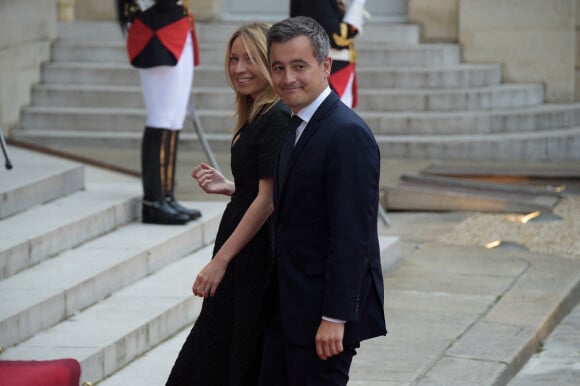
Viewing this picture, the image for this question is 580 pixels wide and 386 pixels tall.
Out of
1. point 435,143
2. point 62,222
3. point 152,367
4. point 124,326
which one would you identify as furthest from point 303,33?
point 435,143

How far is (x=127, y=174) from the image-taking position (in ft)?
34.3

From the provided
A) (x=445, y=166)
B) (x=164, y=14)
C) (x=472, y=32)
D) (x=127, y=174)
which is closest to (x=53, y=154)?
(x=127, y=174)

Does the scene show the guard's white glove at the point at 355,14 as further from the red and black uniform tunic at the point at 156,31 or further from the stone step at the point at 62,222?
the stone step at the point at 62,222

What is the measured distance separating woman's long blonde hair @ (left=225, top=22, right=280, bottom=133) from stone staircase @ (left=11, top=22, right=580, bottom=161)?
26.4ft

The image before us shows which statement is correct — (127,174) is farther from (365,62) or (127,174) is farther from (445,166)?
(365,62)

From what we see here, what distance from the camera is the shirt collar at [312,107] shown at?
13.6ft

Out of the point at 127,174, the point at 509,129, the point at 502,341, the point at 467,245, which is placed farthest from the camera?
the point at 509,129

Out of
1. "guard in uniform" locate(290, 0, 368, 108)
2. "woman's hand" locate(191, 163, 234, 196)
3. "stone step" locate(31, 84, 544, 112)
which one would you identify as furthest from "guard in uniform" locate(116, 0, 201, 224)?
"stone step" locate(31, 84, 544, 112)

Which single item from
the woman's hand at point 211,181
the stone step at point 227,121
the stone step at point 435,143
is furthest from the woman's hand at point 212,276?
the stone step at point 227,121

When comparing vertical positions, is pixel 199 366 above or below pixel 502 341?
above

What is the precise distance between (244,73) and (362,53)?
9413mm

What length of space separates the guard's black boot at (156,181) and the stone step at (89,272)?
0.06 meters

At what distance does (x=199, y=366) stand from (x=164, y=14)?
3.70 metres

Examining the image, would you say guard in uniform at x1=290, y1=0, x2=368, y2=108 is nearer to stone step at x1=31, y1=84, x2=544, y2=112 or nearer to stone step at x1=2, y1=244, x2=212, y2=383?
stone step at x1=2, y1=244, x2=212, y2=383
